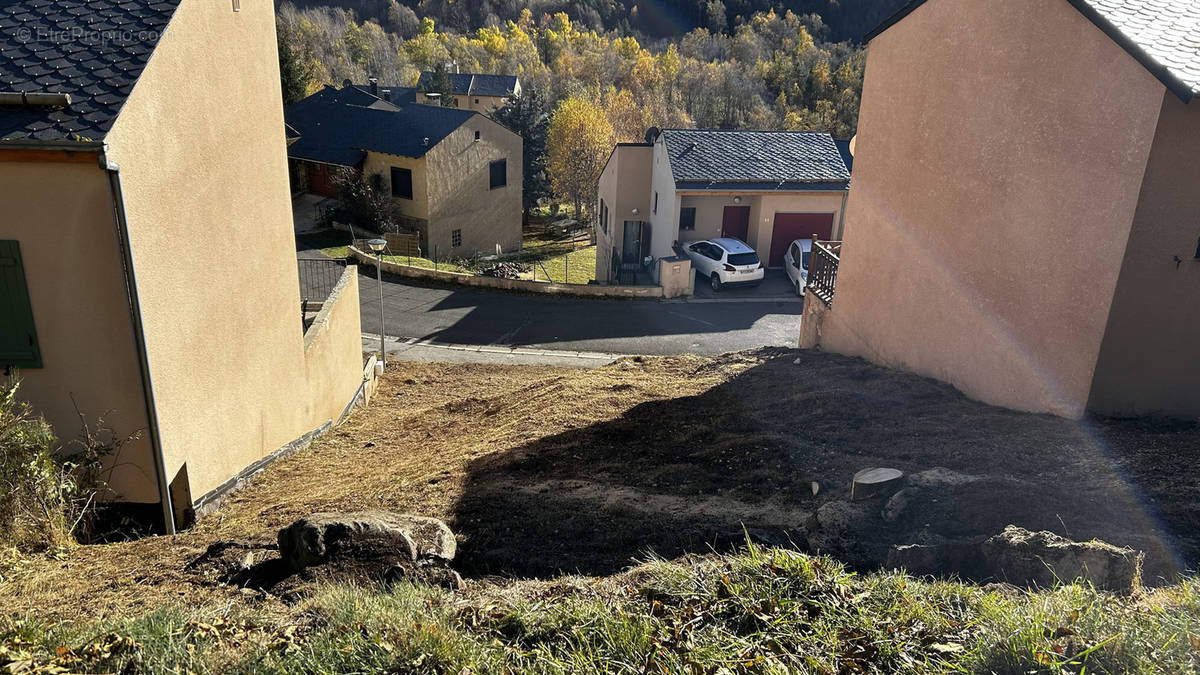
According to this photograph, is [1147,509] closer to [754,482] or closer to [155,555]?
[754,482]

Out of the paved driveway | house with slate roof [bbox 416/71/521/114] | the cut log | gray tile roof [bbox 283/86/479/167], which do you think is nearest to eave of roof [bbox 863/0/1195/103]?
the cut log

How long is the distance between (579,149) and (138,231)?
46.0 metres

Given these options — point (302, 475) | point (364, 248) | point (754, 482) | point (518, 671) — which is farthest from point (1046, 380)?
point (364, 248)

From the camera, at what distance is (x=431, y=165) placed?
110ft

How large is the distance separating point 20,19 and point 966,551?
9.54 meters

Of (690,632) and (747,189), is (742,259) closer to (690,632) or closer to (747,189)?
(747,189)

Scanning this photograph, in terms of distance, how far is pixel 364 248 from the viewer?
30.3 meters

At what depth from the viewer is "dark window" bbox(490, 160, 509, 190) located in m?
37.1

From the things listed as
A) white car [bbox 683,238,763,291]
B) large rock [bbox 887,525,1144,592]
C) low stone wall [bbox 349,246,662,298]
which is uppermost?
large rock [bbox 887,525,1144,592]

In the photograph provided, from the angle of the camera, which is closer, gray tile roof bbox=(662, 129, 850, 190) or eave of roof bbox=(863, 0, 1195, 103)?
eave of roof bbox=(863, 0, 1195, 103)

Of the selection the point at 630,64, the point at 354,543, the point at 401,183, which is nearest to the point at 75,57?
the point at 354,543

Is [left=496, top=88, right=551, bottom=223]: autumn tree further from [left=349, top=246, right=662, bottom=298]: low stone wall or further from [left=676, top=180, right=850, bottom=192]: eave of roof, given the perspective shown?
[left=349, top=246, right=662, bottom=298]: low stone wall

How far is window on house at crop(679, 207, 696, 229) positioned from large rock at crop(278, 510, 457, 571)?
2454cm

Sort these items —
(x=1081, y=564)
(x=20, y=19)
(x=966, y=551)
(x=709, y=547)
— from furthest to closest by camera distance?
(x=20, y=19) < (x=709, y=547) < (x=966, y=551) < (x=1081, y=564)
